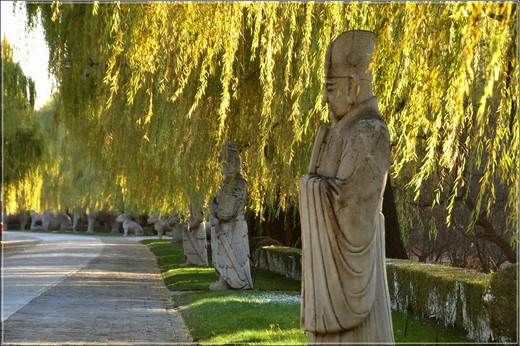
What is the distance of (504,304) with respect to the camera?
32.9 ft

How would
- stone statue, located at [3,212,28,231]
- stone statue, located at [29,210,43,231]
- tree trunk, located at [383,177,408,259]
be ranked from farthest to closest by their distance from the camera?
stone statue, located at [3,212,28,231] → stone statue, located at [29,210,43,231] → tree trunk, located at [383,177,408,259]

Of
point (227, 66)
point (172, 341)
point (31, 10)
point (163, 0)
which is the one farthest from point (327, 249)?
point (31, 10)

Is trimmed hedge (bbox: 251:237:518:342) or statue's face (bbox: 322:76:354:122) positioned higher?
statue's face (bbox: 322:76:354:122)

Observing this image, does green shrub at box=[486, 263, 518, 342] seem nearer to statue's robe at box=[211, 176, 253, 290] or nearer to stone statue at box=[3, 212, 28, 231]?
statue's robe at box=[211, 176, 253, 290]

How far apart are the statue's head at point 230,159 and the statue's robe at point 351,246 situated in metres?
8.57

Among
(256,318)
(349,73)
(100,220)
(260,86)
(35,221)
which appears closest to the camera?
(349,73)

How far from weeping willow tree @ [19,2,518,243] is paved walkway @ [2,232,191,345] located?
2151 mm

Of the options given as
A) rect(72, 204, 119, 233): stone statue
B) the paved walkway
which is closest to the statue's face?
the paved walkway

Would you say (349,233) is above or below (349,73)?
below

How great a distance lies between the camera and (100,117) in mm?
14906

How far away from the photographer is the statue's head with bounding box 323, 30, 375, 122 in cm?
614

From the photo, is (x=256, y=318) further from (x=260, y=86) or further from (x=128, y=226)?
(x=128, y=226)

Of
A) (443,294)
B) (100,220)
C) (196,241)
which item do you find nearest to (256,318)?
(443,294)

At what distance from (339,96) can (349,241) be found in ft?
3.63
